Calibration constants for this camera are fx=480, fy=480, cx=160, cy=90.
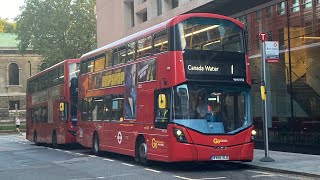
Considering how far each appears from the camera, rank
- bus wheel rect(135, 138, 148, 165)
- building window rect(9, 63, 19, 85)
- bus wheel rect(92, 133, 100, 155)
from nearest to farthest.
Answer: bus wheel rect(135, 138, 148, 165) → bus wheel rect(92, 133, 100, 155) → building window rect(9, 63, 19, 85)

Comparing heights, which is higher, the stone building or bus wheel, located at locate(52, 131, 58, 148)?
the stone building

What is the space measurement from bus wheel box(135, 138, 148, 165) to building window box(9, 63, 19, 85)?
61368 millimetres

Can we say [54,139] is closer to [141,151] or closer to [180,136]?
[141,151]

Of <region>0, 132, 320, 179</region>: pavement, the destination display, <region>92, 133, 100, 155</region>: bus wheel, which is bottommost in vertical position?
<region>0, 132, 320, 179</region>: pavement

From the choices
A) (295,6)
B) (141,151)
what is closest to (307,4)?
(295,6)

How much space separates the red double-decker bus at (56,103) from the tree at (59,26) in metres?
24.0

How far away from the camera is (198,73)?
13328 millimetres

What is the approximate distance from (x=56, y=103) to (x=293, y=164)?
14327mm

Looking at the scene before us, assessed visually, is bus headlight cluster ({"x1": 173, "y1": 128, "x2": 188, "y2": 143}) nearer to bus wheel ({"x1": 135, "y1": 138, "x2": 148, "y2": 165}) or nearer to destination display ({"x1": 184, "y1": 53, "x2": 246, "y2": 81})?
destination display ({"x1": 184, "y1": 53, "x2": 246, "y2": 81})

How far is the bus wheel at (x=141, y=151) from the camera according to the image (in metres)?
15.1

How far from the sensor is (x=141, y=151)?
15.4 meters

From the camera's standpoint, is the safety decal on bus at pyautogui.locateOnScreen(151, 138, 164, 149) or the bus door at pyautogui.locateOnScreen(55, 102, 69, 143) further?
the bus door at pyautogui.locateOnScreen(55, 102, 69, 143)

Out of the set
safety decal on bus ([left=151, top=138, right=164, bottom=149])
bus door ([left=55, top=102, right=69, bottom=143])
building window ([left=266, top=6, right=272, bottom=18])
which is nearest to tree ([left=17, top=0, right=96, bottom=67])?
bus door ([left=55, top=102, right=69, bottom=143])

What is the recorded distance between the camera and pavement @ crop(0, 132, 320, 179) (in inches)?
482
